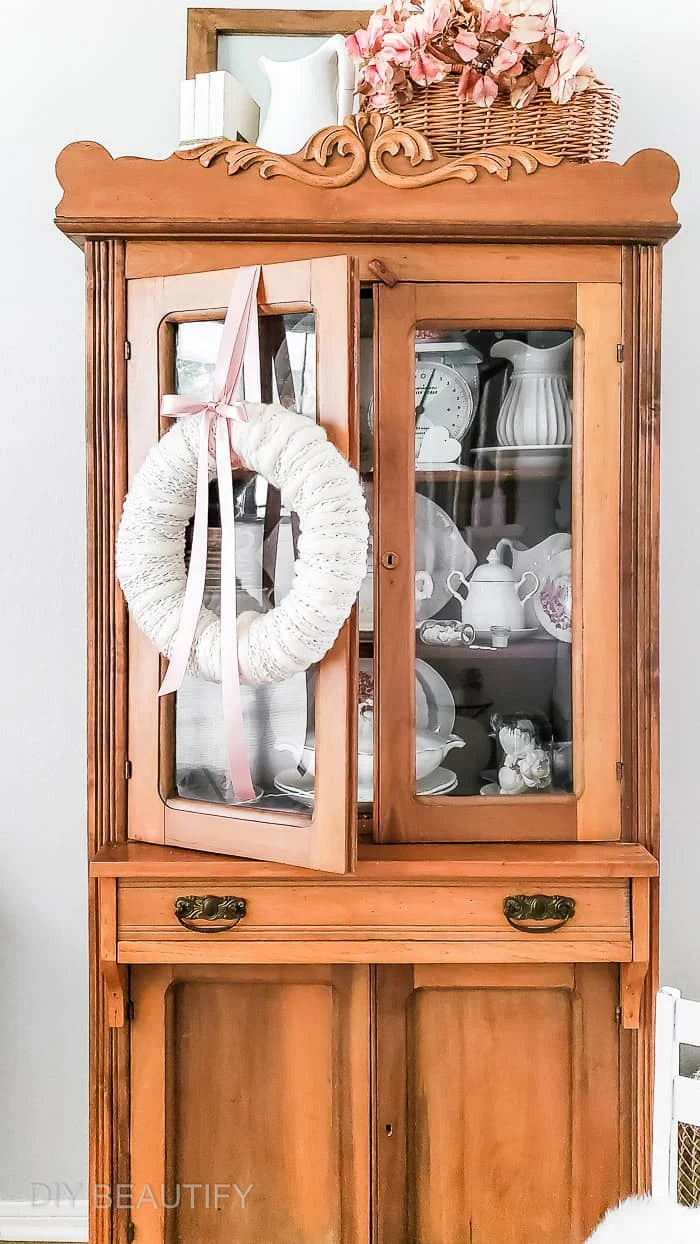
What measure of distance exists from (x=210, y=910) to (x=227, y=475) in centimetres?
63

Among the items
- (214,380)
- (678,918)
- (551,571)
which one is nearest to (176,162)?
(214,380)

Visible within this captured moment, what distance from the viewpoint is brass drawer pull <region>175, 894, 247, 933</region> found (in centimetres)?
142

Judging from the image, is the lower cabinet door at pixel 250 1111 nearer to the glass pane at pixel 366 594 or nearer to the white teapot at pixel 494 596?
the glass pane at pixel 366 594

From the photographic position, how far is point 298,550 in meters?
1.40

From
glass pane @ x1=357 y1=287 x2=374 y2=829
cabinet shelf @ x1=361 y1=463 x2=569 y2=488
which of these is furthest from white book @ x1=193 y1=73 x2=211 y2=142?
cabinet shelf @ x1=361 y1=463 x2=569 y2=488

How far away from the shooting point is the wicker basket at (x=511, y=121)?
1411 mm

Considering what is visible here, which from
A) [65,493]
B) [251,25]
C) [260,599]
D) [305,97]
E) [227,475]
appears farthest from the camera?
[65,493]

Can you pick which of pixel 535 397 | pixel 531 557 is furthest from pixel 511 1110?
pixel 535 397

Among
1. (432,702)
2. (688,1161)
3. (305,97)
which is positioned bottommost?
(688,1161)

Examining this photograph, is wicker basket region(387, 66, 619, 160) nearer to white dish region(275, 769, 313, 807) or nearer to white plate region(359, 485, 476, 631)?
white plate region(359, 485, 476, 631)

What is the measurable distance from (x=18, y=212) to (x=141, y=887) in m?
1.31

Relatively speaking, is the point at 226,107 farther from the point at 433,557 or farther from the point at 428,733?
the point at 428,733

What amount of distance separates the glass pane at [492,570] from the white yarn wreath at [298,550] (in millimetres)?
232

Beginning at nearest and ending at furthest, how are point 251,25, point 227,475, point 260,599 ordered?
point 227,475
point 260,599
point 251,25
